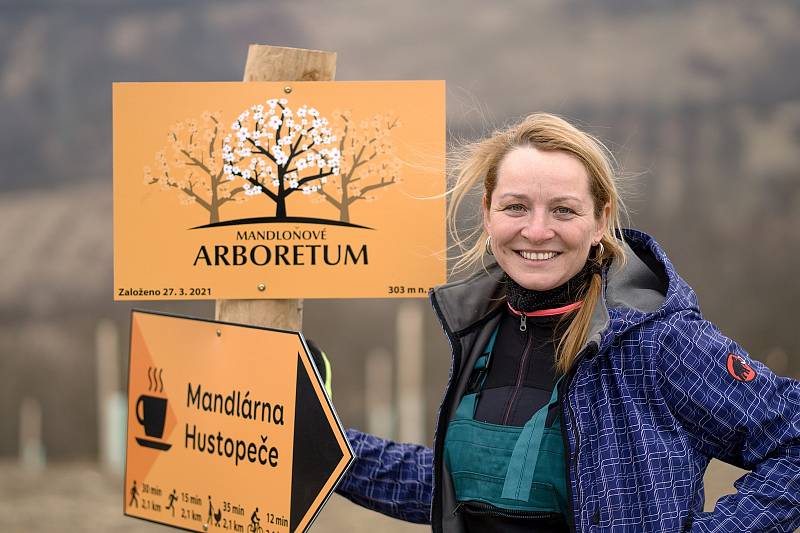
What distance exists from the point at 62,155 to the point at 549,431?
3.70 metres

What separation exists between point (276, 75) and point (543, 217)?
23.3 inches

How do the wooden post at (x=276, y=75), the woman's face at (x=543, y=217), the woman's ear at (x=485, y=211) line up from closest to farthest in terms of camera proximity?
the woman's face at (x=543, y=217) < the woman's ear at (x=485, y=211) < the wooden post at (x=276, y=75)

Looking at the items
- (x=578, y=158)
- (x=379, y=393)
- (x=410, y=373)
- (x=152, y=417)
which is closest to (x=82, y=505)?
(x=379, y=393)

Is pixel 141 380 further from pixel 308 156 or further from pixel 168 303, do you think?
pixel 168 303

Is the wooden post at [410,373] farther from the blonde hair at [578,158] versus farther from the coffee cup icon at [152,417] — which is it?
the blonde hair at [578,158]

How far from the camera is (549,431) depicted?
1488mm

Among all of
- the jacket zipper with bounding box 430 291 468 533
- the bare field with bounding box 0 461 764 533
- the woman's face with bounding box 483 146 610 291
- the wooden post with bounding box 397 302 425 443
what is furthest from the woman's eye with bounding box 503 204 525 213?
the bare field with bounding box 0 461 764 533

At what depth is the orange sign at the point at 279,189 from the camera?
174 centimetres

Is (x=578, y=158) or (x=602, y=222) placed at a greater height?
(x=578, y=158)

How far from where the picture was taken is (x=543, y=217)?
1.52 metres

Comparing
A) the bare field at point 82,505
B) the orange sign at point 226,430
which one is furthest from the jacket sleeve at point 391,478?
the bare field at point 82,505

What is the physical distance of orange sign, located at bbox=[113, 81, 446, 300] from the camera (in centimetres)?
174

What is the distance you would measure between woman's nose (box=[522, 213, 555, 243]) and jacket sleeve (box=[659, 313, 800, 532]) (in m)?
0.24

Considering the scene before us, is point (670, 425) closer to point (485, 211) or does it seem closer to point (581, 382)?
point (581, 382)
